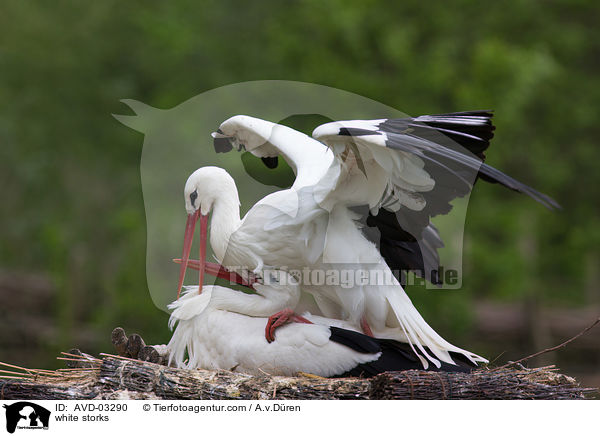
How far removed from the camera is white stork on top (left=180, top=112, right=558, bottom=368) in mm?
3334

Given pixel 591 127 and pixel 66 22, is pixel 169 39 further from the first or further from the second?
pixel 591 127

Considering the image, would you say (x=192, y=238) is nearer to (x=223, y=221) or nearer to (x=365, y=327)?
(x=223, y=221)

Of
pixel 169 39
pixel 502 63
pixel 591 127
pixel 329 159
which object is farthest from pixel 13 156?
pixel 591 127

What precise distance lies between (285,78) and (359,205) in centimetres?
612

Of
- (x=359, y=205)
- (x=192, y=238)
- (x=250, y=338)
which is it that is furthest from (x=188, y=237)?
(x=359, y=205)

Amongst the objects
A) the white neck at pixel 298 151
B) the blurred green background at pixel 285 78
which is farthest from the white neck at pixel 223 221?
the blurred green background at pixel 285 78

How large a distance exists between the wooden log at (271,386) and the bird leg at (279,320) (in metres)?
0.27

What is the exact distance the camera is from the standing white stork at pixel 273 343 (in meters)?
3.75

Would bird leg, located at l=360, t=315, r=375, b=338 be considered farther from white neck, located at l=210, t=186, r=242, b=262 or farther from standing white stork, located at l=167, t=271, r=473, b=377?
white neck, located at l=210, t=186, r=242, b=262

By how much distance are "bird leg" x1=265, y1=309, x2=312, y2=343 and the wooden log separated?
27cm

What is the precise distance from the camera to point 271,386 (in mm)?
3441

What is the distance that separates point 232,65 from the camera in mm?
10750
